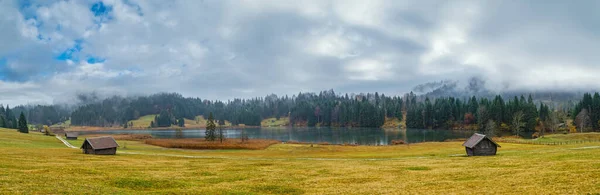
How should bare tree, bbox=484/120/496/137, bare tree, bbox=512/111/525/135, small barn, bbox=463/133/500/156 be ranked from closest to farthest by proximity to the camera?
small barn, bbox=463/133/500/156 → bare tree, bbox=484/120/496/137 → bare tree, bbox=512/111/525/135

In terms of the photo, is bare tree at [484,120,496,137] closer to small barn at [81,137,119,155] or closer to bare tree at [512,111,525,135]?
bare tree at [512,111,525,135]

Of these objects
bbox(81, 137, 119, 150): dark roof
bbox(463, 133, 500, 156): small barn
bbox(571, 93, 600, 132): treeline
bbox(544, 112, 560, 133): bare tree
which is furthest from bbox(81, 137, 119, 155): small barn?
bbox(571, 93, 600, 132): treeline

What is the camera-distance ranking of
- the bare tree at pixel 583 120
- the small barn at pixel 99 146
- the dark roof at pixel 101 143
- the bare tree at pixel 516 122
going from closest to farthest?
the dark roof at pixel 101 143, the small barn at pixel 99 146, the bare tree at pixel 583 120, the bare tree at pixel 516 122

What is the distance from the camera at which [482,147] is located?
7075 centimetres

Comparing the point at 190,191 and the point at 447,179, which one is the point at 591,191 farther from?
the point at 190,191

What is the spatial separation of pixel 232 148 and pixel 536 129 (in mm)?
152608

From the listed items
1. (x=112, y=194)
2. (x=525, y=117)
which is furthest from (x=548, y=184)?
(x=525, y=117)

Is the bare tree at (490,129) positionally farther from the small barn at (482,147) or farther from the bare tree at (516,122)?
the small barn at (482,147)

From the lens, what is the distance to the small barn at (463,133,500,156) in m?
70.0

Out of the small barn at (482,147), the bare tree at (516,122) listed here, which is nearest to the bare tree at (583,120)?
the bare tree at (516,122)

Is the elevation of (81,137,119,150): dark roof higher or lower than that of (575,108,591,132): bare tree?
lower

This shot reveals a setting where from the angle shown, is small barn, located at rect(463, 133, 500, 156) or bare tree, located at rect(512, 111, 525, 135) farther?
bare tree, located at rect(512, 111, 525, 135)

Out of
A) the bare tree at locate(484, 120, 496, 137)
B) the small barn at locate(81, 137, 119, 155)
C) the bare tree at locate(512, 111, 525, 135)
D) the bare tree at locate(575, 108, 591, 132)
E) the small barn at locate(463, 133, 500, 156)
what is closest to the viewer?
the small barn at locate(463, 133, 500, 156)

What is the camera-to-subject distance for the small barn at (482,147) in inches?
2756
